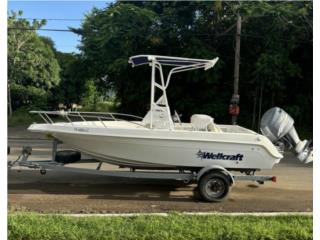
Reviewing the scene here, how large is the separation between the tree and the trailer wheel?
80.7 ft

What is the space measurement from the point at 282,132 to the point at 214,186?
1.77 meters

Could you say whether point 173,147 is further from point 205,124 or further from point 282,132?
point 282,132

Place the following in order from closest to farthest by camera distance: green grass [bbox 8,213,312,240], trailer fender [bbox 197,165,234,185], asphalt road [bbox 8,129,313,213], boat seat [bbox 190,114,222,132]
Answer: green grass [bbox 8,213,312,240] → asphalt road [bbox 8,129,313,213] → trailer fender [bbox 197,165,234,185] → boat seat [bbox 190,114,222,132]

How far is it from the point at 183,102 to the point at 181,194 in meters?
14.1

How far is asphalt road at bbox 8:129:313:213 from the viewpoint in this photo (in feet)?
23.2

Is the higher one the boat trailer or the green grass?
the boat trailer

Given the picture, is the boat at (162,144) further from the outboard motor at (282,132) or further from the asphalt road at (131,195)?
the asphalt road at (131,195)

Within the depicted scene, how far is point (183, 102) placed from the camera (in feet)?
72.5

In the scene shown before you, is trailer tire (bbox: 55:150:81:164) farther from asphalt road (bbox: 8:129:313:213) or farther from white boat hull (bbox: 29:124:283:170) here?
asphalt road (bbox: 8:129:313:213)

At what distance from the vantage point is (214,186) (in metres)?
7.75

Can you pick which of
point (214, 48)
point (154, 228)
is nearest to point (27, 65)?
point (214, 48)

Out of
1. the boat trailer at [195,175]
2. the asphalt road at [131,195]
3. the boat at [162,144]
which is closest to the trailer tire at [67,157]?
the boat trailer at [195,175]

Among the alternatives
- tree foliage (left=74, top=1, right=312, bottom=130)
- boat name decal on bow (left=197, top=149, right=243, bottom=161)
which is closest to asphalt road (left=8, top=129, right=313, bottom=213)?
boat name decal on bow (left=197, top=149, right=243, bottom=161)

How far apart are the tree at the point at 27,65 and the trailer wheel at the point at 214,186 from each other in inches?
969
